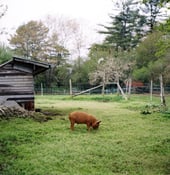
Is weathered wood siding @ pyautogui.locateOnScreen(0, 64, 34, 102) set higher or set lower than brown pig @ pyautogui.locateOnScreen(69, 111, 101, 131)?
higher

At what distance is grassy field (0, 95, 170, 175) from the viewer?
761 centimetres

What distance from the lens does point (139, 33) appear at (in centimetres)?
4906

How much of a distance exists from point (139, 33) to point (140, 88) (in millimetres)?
13122

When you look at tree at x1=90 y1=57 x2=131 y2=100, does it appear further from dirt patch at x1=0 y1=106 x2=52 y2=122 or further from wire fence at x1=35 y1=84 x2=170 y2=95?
dirt patch at x1=0 y1=106 x2=52 y2=122

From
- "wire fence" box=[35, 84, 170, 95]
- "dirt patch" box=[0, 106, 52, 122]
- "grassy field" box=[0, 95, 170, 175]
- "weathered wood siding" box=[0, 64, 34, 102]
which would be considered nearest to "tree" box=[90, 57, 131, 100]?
"wire fence" box=[35, 84, 170, 95]

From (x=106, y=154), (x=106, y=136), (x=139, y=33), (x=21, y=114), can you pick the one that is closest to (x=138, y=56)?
(x=139, y=33)

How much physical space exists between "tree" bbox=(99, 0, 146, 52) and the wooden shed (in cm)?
3198

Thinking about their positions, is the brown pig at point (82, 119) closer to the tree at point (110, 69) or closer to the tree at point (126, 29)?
the tree at point (110, 69)

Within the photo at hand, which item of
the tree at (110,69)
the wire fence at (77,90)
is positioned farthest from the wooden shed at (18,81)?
the wire fence at (77,90)

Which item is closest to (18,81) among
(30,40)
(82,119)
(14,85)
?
(14,85)

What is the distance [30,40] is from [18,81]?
33.6 metres

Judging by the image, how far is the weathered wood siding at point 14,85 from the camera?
678 inches

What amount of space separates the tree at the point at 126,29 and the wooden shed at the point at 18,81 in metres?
32.0

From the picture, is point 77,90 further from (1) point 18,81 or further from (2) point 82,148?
(2) point 82,148
